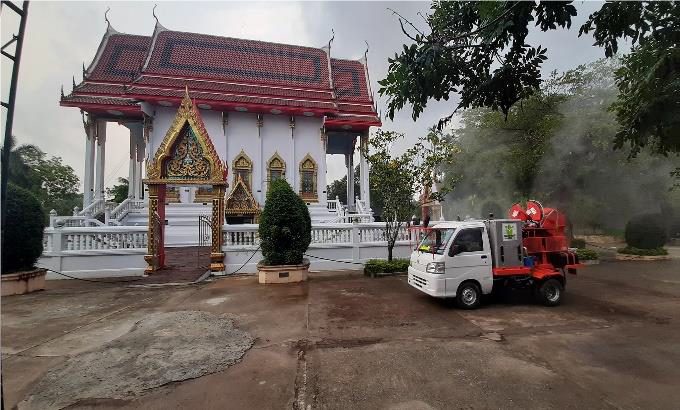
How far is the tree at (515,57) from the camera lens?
327cm

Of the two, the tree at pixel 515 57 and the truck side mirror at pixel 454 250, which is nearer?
the tree at pixel 515 57

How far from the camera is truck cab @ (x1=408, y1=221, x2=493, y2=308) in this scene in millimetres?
6254

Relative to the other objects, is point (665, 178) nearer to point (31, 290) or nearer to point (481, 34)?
point (481, 34)

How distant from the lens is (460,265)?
6324mm

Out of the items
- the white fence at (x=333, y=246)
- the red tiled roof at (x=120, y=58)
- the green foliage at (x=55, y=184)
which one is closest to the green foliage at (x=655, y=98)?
the white fence at (x=333, y=246)

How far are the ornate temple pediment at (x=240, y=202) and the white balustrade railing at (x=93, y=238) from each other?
192 inches

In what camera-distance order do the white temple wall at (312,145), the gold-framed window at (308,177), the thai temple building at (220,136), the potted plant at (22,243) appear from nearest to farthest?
1. the potted plant at (22,243)
2. the thai temple building at (220,136)
3. the gold-framed window at (308,177)
4. the white temple wall at (312,145)

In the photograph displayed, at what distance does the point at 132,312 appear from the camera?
6156 millimetres

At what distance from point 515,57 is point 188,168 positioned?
9.43m

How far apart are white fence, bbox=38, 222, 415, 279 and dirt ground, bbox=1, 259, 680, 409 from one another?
229 centimetres

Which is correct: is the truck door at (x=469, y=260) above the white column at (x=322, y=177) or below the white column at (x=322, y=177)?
below

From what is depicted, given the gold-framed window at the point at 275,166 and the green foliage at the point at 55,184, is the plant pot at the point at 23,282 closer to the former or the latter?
the gold-framed window at the point at 275,166

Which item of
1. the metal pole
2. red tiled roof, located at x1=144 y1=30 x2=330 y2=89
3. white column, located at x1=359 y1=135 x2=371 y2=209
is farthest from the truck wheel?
red tiled roof, located at x1=144 y1=30 x2=330 y2=89

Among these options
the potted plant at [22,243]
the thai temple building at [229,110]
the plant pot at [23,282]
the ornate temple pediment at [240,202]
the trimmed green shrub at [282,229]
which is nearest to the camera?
the plant pot at [23,282]
